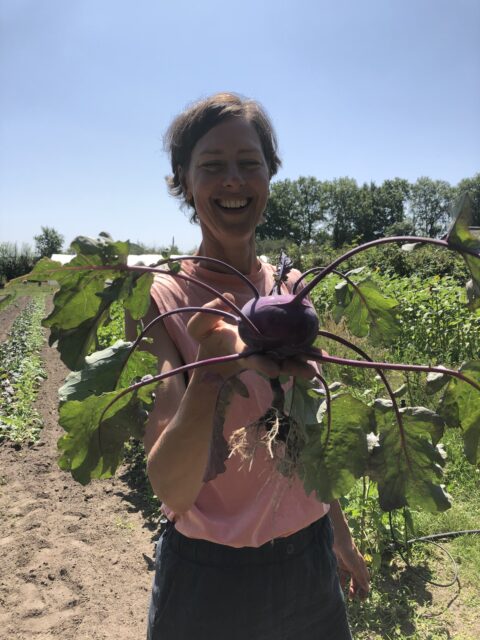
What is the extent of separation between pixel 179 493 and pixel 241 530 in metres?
0.33

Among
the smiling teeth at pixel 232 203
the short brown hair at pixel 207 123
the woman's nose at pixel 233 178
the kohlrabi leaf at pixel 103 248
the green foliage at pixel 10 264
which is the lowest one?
the kohlrabi leaf at pixel 103 248

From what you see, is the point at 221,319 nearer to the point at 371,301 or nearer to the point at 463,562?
the point at 371,301

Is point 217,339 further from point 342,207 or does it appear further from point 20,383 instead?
point 342,207

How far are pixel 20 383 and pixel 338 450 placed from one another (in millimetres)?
8946

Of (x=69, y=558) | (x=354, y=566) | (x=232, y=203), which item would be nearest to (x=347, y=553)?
(x=354, y=566)

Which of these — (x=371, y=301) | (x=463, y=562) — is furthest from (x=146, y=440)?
(x=463, y=562)

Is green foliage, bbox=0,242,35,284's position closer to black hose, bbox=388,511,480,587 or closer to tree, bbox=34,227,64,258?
black hose, bbox=388,511,480,587

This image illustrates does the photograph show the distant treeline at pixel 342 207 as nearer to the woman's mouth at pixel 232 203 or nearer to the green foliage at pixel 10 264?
the green foliage at pixel 10 264

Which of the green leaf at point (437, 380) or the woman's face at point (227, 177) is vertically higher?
the woman's face at point (227, 177)

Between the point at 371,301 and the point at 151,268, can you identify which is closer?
the point at 151,268

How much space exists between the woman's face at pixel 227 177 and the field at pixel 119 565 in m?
2.65

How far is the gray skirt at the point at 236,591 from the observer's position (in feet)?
5.10

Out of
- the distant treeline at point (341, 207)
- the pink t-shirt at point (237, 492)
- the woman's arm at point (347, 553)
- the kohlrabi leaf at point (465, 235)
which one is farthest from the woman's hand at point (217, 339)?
the distant treeline at point (341, 207)

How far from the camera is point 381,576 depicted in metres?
3.62
